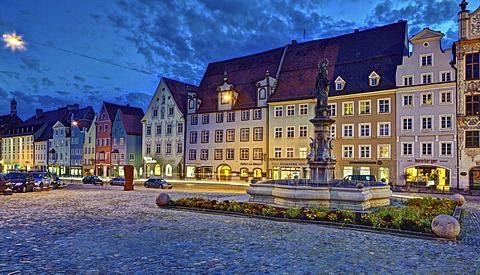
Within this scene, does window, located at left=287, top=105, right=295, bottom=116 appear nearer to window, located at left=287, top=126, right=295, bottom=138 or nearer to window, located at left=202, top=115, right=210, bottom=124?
window, located at left=287, top=126, right=295, bottom=138

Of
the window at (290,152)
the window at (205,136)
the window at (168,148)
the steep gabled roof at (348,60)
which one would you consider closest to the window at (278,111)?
the steep gabled roof at (348,60)

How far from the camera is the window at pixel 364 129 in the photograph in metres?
45.3

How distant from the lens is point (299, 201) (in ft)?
59.9

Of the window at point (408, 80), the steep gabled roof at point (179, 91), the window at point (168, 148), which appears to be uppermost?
the steep gabled roof at point (179, 91)

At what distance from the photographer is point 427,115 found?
41.5m

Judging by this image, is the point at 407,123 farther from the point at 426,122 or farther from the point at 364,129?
the point at 364,129

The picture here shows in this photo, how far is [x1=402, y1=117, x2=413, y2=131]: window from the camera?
139 ft

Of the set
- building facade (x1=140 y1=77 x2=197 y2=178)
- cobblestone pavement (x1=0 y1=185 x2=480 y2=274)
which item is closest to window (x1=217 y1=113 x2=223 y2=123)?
building facade (x1=140 y1=77 x2=197 y2=178)

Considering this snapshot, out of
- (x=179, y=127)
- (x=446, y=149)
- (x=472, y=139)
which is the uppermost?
(x=179, y=127)

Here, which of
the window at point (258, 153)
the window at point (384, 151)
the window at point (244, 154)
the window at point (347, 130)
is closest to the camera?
the window at point (384, 151)

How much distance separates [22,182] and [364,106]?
1382 inches

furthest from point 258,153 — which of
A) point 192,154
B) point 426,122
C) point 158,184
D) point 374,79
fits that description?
point 426,122

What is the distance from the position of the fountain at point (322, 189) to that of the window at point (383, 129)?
75.6 ft

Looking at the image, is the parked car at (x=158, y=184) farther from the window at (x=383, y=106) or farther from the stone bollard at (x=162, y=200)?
the window at (x=383, y=106)
